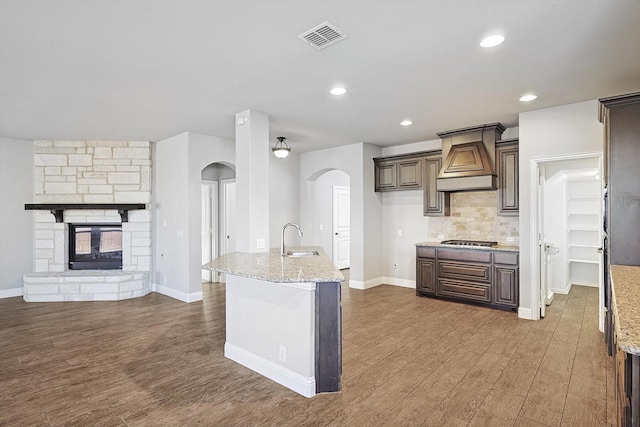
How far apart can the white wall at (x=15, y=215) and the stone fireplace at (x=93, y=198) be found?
0.56ft

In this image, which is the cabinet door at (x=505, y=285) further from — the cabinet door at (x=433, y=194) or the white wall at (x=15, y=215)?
the white wall at (x=15, y=215)

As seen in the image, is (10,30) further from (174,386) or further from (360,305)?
(360,305)

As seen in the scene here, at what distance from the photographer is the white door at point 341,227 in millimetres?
Result: 8547

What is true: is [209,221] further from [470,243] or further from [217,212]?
[470,243]

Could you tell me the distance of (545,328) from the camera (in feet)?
13.7

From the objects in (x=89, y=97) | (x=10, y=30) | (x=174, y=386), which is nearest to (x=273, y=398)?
(x=174, y=386)

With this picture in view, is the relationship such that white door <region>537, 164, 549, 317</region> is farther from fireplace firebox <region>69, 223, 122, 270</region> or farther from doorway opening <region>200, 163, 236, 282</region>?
fireplace firebox <region>69, 223, 122, 270</region>

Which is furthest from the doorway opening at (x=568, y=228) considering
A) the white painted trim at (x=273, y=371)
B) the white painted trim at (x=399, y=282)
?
the white painted trim at (x=273, y=371)

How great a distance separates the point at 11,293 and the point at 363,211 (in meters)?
6.10

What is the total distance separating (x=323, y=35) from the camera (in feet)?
8.25

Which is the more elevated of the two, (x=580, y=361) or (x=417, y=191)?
(x=417, y=191)

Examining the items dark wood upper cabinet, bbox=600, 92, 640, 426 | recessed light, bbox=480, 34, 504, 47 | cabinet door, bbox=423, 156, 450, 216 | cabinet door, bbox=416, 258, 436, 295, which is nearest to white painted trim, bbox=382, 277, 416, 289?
cabinet door, bbox=416, 258, 436, 295

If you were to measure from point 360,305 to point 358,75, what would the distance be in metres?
3.30

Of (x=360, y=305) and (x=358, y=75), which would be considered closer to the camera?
(x=358, y=75)
